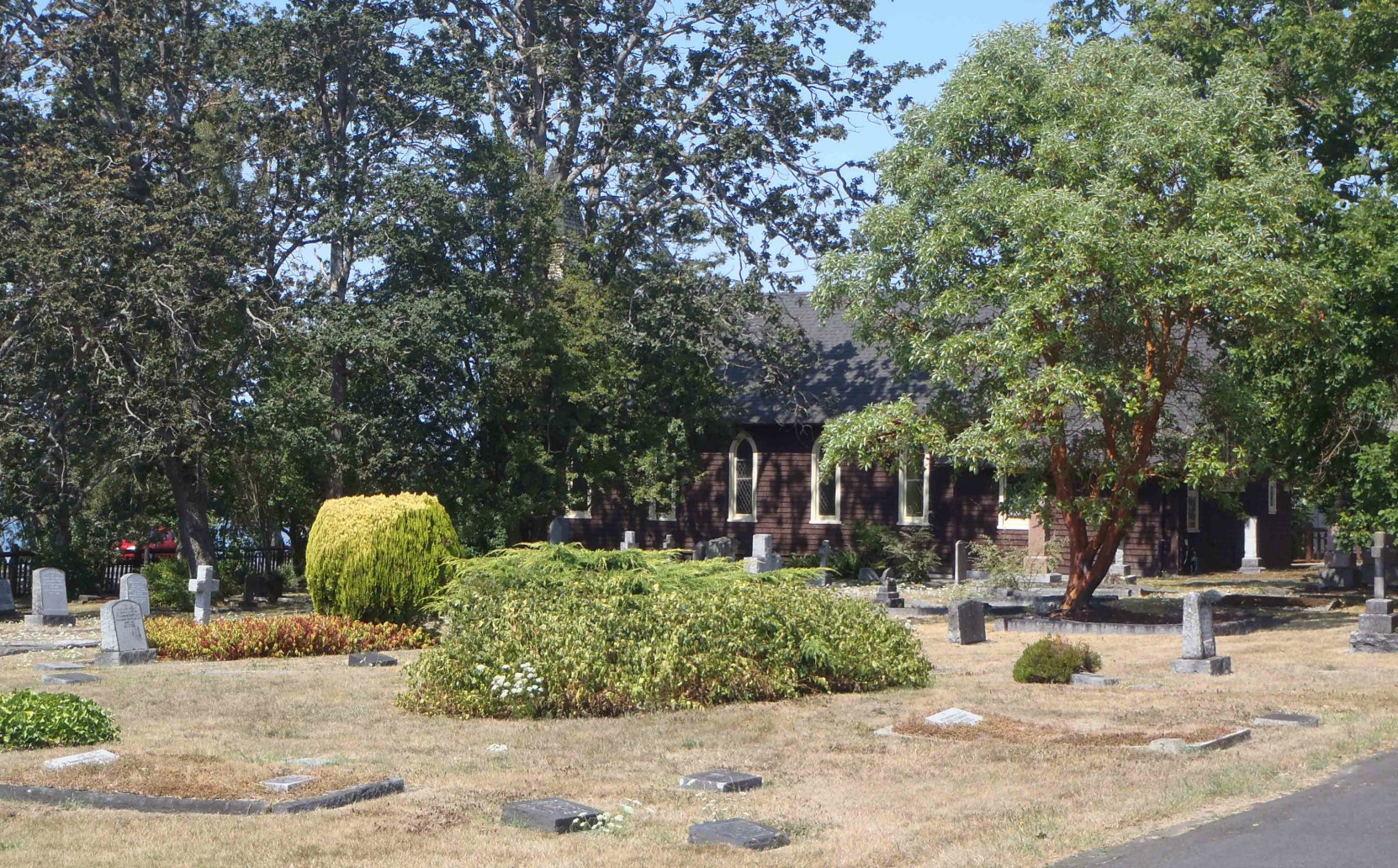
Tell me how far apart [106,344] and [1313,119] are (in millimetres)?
22976

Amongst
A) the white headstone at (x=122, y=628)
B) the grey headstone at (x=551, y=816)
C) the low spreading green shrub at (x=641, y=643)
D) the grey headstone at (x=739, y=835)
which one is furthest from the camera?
the white headstone at (x=122, y=628)

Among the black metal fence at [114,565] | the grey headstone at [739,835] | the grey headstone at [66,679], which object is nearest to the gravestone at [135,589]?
the grey headstone at [66,679]

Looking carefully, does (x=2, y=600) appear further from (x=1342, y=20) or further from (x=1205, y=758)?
(x=1342, y=20)

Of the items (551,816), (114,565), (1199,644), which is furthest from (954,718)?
(114,565)

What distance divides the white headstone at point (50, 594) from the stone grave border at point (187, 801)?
16.9 metres

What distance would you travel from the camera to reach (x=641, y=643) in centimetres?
1378

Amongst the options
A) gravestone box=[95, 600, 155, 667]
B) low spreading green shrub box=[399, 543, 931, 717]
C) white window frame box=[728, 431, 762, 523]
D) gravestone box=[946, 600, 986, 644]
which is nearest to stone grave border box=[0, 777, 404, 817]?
low spreading green shrub box=[399, 543, 931, 717]

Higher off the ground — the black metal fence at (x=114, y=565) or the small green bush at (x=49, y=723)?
the black metal fence at (x=114, y=565)

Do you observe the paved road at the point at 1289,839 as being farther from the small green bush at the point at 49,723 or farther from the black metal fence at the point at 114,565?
the black metal fence at the point at 114,565

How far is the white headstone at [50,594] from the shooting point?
25016 mm

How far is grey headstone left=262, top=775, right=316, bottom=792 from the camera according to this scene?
9.41m

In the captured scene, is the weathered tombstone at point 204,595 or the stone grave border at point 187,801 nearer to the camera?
the stone grave border at point 187,801

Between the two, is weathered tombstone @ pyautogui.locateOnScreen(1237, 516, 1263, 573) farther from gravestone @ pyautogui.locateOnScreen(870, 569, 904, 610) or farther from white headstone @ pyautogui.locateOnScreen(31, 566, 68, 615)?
white headstone @ pyautogui.locateOnScreen(31, 566, 68, 615)

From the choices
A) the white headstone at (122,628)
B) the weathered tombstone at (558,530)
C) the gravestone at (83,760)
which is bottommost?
the gravestone at (83,760)
